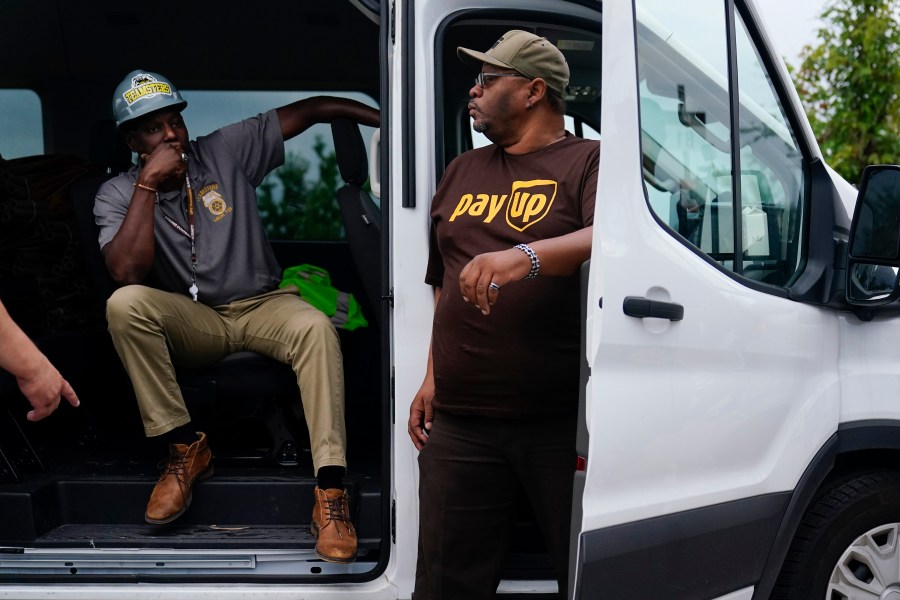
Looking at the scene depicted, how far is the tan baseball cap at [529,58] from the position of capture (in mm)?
2320

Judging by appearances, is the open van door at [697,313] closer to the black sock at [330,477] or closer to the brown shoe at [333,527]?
the brown shoe at [333,527]

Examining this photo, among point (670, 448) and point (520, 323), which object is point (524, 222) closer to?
point (520, 323)

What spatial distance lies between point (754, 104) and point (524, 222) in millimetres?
707

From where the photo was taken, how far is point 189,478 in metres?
3.06

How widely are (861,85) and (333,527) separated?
808 cm

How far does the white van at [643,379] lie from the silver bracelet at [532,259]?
11cm

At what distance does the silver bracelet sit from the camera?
205 centimetres

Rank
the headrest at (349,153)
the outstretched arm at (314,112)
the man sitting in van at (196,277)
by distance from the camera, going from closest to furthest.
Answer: the man sitting in van at (196,277) → the headrest at (349,153) → the outstretched arm at (314,112)

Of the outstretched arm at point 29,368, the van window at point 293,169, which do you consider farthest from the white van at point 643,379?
the van window at point 293,169

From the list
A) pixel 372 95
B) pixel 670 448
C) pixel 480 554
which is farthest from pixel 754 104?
pixel 372 95

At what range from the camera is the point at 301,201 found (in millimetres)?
4559

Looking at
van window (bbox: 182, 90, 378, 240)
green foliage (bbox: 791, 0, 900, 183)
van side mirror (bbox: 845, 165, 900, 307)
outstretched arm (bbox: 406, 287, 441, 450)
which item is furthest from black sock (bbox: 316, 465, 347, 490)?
green foliage (bbox: 791, 0, 900, 183)

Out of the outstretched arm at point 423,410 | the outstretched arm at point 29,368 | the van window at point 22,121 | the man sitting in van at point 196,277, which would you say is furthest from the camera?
the van window at point 22,121

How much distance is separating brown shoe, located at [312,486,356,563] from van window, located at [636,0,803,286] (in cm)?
124
